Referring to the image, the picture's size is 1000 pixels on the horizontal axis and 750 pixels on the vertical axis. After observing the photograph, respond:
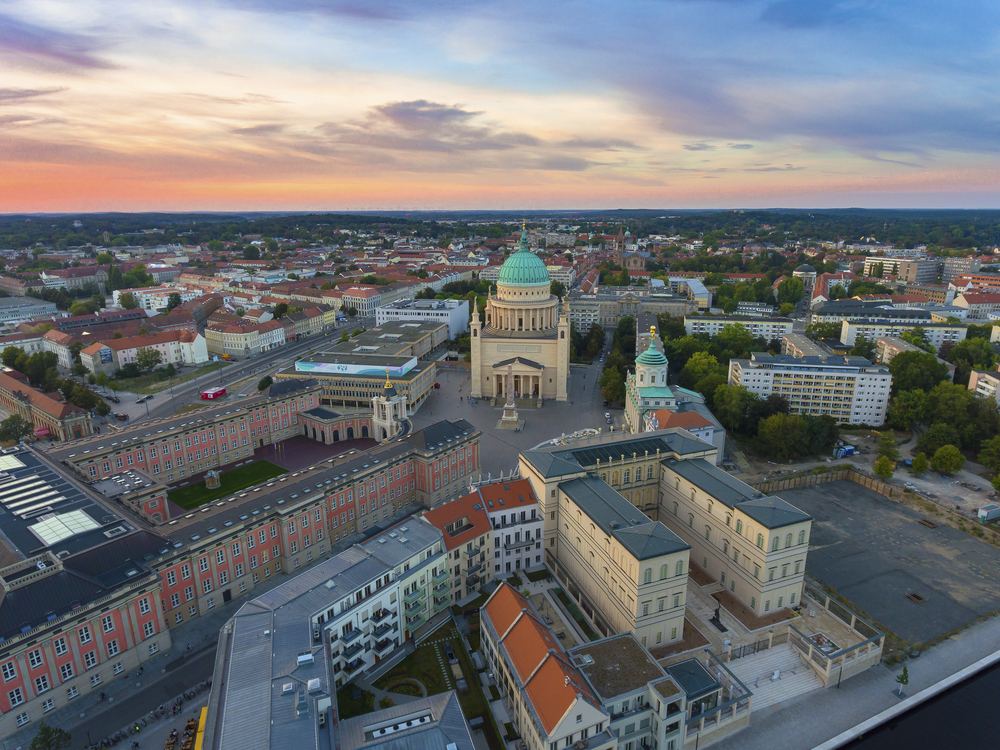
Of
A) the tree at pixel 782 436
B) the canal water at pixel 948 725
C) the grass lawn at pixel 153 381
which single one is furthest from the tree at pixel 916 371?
the grass lawn at pixel 153 381

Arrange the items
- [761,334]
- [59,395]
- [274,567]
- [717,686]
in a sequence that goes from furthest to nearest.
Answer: [761,334]
[59,395]
[274,567]
[717,686]

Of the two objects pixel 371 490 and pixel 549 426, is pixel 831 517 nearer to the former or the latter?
pixel 549 426

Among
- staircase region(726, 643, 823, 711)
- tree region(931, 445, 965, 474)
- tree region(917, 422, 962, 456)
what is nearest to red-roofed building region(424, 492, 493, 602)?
staircase region(726, 643, 823, 711)

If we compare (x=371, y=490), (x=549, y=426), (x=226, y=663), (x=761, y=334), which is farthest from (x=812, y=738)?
(x=761, y=334)

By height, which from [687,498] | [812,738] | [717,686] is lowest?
[812,738]

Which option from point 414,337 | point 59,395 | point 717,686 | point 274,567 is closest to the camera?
point 717,686

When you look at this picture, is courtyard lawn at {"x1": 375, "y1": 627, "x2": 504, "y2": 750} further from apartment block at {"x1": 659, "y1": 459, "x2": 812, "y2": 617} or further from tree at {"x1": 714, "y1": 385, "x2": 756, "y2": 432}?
tree at {"x1": 714, "y1": 385, "x2": 756, "y2": 432}

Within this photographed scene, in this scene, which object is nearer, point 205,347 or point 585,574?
point 585,574
